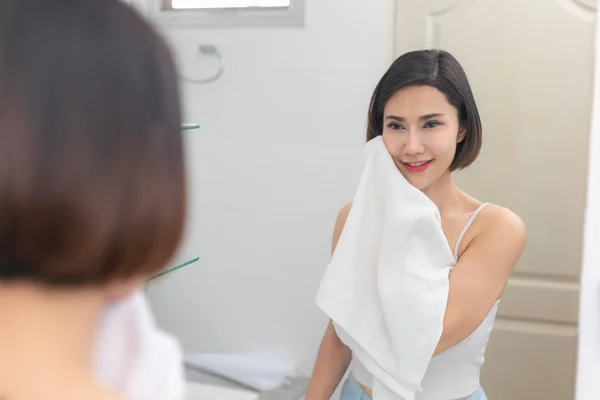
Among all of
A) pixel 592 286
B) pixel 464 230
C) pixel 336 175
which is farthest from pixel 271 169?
pixel 592 286

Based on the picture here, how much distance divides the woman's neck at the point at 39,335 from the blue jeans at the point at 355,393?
2.63ft

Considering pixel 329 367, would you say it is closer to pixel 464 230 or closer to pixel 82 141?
pixel 464 230

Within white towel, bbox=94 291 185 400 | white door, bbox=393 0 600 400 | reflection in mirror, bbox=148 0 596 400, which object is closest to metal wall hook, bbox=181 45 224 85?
reflection in mirror, bbox=148 0 596 400

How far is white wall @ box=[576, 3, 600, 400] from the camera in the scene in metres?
1.02

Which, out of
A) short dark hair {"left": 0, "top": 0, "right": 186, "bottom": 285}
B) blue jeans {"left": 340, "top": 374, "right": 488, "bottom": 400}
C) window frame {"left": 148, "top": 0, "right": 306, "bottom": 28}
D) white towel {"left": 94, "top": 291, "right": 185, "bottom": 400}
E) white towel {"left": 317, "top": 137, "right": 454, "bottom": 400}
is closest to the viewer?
short dark hair {"left": 0, "top": 0, "right": 186, "bottom": 285}

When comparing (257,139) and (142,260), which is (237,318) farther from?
(142,260)

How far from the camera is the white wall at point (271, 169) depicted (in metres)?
1.67

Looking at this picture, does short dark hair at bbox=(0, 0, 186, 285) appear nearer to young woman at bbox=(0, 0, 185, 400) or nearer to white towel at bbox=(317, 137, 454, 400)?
young woman at bbox=(0, 0, 185, 400)

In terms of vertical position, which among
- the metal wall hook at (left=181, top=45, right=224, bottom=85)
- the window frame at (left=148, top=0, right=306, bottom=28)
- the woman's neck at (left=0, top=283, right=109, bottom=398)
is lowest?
the woman's neck at (left=0, top=283, right=109, bottom=398)

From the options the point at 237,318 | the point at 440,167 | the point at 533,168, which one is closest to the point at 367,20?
the point at 533,168

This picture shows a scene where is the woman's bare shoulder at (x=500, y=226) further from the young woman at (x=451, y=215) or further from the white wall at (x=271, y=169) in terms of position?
the white wall at (x=271, y=169)

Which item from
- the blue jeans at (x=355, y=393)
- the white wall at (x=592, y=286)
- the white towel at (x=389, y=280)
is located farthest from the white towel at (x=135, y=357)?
the white wall at (x=592, y=286)

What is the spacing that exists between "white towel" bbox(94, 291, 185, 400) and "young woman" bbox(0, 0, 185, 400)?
0.30 ft

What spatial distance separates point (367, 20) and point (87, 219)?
143 centimetres
